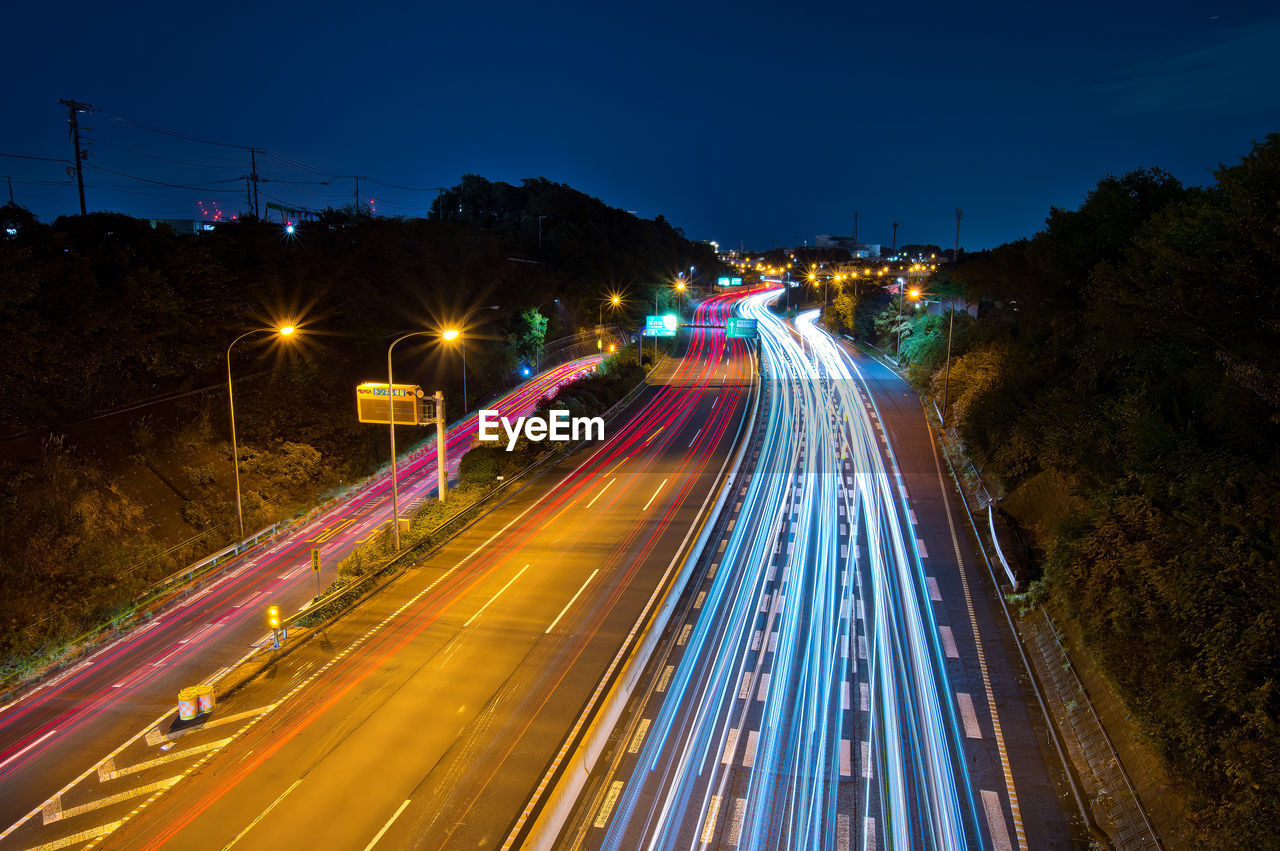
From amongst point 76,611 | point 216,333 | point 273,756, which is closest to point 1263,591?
point 273,756

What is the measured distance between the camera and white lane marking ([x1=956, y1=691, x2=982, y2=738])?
14115 millimetres

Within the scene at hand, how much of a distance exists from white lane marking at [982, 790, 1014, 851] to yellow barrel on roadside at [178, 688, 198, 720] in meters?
16.3

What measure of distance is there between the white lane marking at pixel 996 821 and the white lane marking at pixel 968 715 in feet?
5.58

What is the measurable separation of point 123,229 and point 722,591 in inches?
1301

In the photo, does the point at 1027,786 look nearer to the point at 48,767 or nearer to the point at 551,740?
the point at 551,740

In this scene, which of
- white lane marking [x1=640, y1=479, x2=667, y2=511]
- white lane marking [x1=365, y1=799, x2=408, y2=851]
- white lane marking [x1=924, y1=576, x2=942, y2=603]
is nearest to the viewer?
white lane marking [x1=365, y1=799, x2=408, y2=851]

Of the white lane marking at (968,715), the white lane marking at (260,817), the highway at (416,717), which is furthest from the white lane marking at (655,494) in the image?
the white lane marking at (260,817)

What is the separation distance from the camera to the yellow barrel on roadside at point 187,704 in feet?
49.6

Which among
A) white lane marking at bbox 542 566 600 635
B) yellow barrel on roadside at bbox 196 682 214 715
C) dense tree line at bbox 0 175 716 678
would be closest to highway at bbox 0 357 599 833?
yellow barrel on roadside at bbox 196 682 214 715

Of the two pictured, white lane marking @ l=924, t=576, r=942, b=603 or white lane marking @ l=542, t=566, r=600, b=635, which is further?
white lane marking @ l=924, t=576, r=942, b=603

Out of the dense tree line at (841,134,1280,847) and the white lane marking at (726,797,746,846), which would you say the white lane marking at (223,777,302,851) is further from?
the dense tree line at (841,134,1280,847)

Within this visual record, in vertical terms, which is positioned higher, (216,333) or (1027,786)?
(216,333)

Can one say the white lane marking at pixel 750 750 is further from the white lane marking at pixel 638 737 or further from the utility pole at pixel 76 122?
the utility pole at pixel 76 122

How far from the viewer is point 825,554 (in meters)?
23.1
